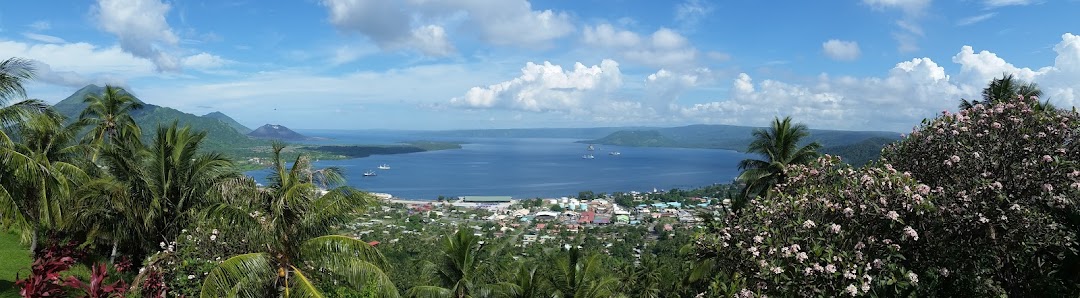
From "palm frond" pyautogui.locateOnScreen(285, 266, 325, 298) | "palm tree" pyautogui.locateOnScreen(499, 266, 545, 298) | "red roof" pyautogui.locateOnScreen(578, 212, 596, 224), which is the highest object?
"palm frond" pyautogui.locateOnScreen(285, 266, 325, 298)

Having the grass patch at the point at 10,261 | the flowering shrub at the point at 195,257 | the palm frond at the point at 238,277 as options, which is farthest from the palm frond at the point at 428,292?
the grass patch at the point at 10,261

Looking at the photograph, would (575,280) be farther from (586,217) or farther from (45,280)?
(586,217)

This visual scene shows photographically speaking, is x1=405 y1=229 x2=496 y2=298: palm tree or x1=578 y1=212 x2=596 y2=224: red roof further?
x1=578 y1=212 x2=596 y2=224: red roof

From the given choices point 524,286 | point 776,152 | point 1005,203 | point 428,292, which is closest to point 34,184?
point 428,292

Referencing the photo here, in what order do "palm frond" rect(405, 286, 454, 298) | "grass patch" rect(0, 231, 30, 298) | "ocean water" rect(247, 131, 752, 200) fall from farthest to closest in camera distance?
"ocean water" rect(247, 131, 752, 200), "palm frond" rect(405, 286, 454, 298), "grass patch" rect(0, 231, 30, 298)

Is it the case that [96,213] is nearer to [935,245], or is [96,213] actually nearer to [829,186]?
[829,186]

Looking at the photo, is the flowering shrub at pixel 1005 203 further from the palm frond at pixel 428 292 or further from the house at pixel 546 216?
the house at pixel 546 216

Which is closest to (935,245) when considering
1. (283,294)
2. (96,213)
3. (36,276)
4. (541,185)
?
(283,294)

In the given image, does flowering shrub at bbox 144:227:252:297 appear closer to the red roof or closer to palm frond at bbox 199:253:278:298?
palm frond at bbox 199:253:278:298

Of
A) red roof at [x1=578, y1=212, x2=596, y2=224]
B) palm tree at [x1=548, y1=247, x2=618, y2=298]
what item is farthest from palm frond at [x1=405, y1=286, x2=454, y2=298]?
red roof at [x1=578, y1=212, x2=596, y2=224]
